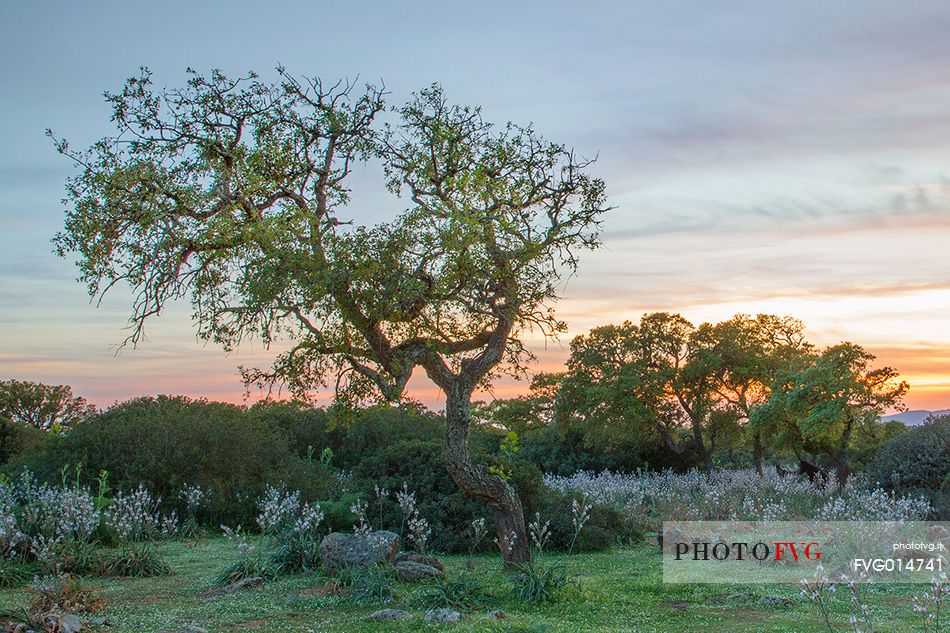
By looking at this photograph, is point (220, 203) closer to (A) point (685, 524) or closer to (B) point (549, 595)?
(B) point (549, 595)

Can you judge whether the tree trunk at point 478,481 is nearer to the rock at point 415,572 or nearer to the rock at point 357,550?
the rock at point 415,572

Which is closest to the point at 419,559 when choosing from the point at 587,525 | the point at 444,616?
the point at 444,616

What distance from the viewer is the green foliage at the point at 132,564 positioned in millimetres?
12195

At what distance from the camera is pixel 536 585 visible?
9711 mm

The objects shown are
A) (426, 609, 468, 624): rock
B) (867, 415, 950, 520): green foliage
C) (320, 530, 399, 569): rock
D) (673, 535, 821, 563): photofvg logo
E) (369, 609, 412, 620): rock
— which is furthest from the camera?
(867, 415, 950, 520): green foliage

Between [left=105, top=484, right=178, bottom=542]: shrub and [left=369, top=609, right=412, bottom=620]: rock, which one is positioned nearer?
[left=369, top=609, right=412, bottom=620]: rock

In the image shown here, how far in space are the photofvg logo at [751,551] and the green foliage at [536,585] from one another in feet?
12.3

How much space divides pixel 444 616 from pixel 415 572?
8.91 ft

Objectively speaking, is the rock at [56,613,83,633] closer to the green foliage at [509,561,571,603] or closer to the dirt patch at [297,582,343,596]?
the dirt patch at [297,582,343,596]

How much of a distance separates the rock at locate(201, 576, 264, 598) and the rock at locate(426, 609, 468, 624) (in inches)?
137

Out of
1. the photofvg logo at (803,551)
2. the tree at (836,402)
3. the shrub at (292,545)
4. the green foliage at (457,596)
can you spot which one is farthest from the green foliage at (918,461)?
the shrub at (292,545)

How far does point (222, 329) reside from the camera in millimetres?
10797

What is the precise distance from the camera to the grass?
8.52m

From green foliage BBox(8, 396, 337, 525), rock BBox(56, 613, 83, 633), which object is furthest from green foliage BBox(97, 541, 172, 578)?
green foliage BBox(8, 396, 337, 525)
